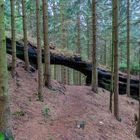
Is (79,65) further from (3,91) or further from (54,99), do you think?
(3,91)

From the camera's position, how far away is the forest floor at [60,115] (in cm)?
981

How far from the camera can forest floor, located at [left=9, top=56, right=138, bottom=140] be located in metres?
9.81

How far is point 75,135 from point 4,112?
341cm

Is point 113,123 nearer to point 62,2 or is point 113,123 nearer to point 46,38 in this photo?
point 46,38

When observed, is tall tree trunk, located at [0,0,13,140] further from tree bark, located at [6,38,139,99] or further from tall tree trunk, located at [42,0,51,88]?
tree bark, located at [6,38,139,99]

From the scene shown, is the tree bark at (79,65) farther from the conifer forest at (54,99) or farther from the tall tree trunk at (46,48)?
the tall tree trunk at (46,48)

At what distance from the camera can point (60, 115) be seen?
39.5 feet

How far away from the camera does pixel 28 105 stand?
39.6ft

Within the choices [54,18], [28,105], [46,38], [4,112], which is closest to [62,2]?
[54,18]

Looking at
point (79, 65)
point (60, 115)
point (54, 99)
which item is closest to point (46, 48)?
point (54, 99)

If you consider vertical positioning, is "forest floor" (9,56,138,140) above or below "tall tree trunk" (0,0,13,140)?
below

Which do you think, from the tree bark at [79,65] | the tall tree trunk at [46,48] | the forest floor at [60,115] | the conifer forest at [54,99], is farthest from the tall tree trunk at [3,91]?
the tree bark at [79,65]

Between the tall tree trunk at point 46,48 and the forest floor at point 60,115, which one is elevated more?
the tall tree trunk at point 46,48

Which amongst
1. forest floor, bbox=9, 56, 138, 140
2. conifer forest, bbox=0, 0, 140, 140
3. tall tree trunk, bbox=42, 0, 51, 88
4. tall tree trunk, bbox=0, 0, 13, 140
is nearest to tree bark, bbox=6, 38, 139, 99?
conifer forest, bbox=0, 0, 140, 140
